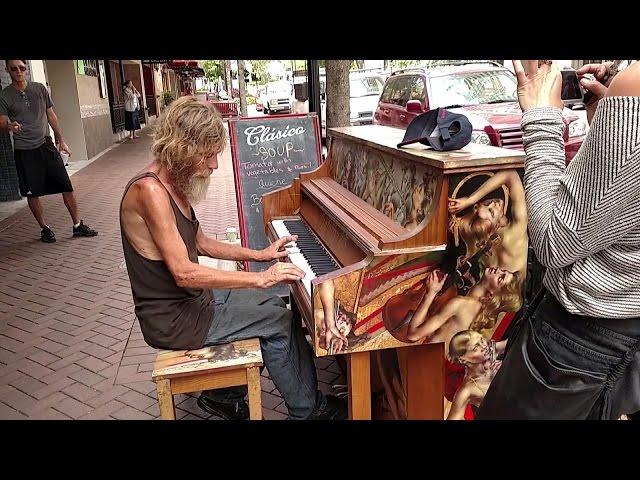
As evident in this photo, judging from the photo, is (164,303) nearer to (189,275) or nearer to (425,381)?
(189,275)

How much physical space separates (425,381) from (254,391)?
774mm

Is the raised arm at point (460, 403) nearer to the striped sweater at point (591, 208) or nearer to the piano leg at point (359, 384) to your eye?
the piano leg at point (359, 384)

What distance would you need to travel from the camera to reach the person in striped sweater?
124cm

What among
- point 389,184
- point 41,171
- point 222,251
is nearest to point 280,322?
point 222,251

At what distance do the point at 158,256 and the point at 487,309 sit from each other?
1.44 m

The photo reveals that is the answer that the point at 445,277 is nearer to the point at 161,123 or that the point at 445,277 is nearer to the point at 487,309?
the point at 487,309

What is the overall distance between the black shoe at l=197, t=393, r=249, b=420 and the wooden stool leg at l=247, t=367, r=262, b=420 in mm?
471

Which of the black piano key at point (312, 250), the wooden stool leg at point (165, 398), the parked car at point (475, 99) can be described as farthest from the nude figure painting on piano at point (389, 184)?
the parked car at point (475, 99)

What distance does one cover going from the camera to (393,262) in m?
2.22

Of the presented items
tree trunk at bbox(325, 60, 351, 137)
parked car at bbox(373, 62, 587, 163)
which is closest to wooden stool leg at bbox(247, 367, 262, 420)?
tree trunk at bbox(325, 60, 351, 137)

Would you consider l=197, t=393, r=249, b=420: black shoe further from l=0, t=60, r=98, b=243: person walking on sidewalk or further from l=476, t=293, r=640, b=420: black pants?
l=0, t=60, r=98, b=243: person walking on sidewalk

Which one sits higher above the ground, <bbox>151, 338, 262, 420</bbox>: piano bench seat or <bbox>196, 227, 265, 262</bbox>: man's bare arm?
<bbox>196, 227, 265, 262</bbox>: man's bare arm

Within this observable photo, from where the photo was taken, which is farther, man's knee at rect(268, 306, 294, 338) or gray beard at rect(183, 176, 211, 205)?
man's knee at rect(268, 306, 294, 338)

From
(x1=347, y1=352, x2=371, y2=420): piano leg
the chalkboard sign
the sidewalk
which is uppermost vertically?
the chalkboard sign
